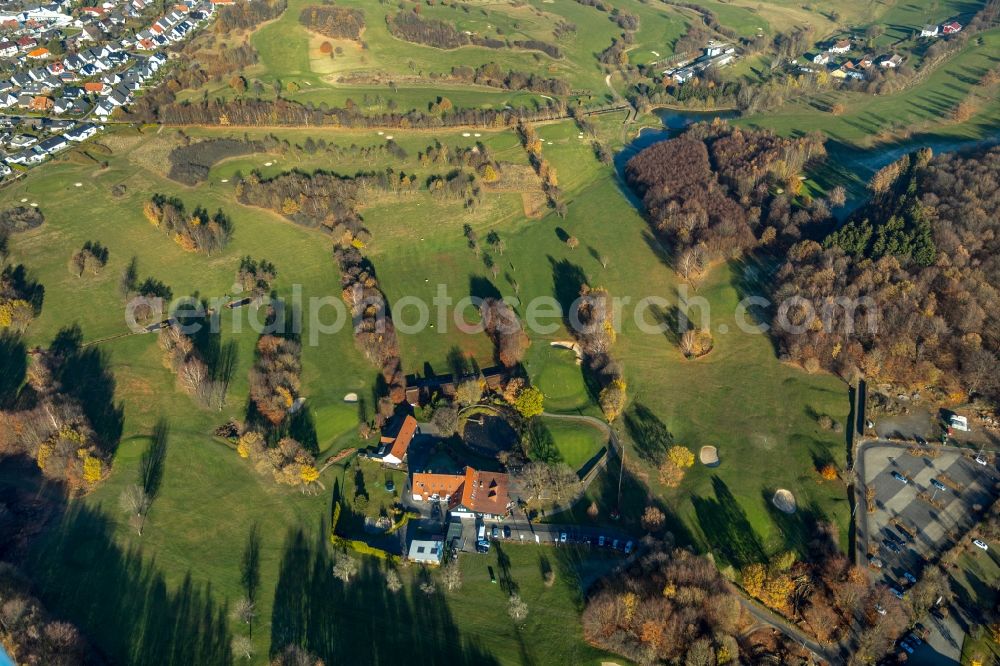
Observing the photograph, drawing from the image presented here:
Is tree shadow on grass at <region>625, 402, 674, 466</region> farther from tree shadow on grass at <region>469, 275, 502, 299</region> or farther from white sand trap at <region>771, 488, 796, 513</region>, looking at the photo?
tree shadow on grass at <region>469, 275, 502, 299</region>

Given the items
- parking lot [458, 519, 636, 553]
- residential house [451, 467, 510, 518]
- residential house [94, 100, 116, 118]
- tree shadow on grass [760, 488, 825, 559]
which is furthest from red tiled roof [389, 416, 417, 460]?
residential house [94, 100, 116, 118]

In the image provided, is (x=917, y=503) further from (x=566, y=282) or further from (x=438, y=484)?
(x=566, y=282)

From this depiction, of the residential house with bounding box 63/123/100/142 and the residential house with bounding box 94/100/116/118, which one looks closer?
the residential house with bounding box 63/123/100/142

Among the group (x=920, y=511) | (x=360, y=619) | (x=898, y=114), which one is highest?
(x=898, y=114)

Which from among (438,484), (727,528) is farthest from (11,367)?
(727,528)

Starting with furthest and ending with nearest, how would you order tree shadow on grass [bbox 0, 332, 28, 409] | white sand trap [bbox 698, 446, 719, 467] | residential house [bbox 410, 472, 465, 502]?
1. tree shadow on grass [bbox 0, 332, 28, 409]
2. white sand trap [bbox 698, 446, 719, 467]
3. residential house [bbox 410, 472, 465, 502]

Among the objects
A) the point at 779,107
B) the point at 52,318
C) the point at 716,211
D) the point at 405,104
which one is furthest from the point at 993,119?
the point at 52,318
